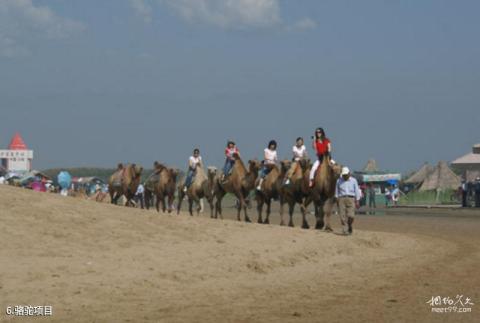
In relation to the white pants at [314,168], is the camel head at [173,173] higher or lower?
higher

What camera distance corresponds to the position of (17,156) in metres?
93.1

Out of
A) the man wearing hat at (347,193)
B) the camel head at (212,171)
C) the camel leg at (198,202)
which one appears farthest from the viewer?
the camel leg at (198,202)

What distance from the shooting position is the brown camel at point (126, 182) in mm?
41312

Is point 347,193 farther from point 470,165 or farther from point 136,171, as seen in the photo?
point 470,165

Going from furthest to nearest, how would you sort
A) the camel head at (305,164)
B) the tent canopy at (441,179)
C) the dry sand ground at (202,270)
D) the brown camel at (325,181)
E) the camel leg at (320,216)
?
the tent canopy at (441,179) < the camel head at (305,164) < the camel leg at (320,216) < the brown camel at (325,181) < the dry sand ground at (202,270)

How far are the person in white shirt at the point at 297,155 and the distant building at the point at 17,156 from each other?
202 feet

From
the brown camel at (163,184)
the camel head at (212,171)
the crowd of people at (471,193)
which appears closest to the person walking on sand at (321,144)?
the camel head at (212,171)

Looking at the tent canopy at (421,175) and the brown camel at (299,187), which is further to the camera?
the tent canopy at (421,175)

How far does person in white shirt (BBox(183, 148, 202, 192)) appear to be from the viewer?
125 ft

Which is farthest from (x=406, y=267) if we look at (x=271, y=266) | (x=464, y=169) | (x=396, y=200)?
(x=464, y=169)

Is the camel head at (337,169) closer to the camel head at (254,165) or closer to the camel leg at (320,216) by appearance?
the camel leg at (320,216)

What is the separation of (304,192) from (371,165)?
76.6m

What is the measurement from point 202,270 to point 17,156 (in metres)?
78.6

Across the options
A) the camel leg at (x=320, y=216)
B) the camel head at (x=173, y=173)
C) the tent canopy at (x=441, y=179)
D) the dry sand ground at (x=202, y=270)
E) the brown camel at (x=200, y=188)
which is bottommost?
the dry sand ground at (x=202, y=270)
